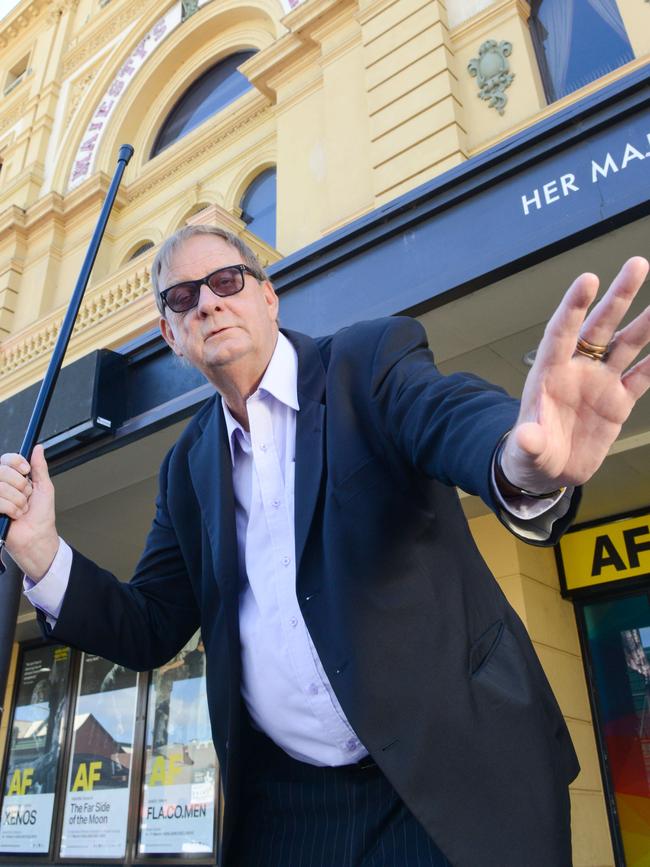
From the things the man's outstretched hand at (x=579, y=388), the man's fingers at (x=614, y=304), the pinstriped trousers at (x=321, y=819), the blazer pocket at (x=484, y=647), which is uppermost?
the man's fingers at (x=614, y=304)

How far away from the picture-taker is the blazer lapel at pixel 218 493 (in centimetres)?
166

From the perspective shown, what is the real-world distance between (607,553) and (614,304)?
17.7 ft

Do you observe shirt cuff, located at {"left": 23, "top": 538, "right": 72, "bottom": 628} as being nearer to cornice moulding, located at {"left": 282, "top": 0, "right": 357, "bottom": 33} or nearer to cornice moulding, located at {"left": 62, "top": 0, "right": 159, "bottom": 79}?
cornice moulding, located at {"left": 282, "top": 0, "right": 357, "bottom": 33}

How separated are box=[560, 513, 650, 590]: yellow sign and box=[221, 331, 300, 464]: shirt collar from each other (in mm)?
4712

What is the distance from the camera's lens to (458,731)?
1309mm

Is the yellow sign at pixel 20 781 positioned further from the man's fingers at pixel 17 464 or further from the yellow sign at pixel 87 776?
the man's fingers at pixel 17 464

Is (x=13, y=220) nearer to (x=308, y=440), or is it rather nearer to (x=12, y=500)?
(x=12, y=500)

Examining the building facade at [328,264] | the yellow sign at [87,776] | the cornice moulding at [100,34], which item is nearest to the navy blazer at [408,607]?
the building facade at [328,264]

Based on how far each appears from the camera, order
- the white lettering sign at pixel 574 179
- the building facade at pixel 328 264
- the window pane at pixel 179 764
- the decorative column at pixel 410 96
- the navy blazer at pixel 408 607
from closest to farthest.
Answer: the navy blazer at pixel 408 607
the white lettering sign at pixel 574 179
the building facade at pixel 328 264
the window pane at pixel 179 764
the decorative column at pixel 410 96

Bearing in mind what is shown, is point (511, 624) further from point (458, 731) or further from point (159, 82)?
point (159, 82)

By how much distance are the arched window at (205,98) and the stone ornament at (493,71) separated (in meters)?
4.74

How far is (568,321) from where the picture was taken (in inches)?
41.3

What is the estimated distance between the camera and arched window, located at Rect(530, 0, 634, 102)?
6770 millimetres

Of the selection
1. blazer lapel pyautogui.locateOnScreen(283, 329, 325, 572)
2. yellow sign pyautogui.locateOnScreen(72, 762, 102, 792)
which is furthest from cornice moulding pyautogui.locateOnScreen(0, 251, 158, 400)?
blazer lapel pyautogui.locateOnScreen(283, 329, 325, 572)
